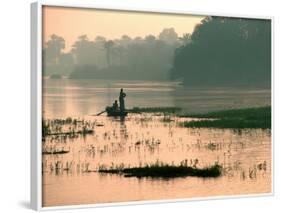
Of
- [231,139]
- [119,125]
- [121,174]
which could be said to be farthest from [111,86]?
[231,139]

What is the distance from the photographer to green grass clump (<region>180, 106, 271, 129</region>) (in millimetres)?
9570

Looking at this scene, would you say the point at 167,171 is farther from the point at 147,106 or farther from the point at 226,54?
the point at 226,54

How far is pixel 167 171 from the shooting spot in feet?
30.5

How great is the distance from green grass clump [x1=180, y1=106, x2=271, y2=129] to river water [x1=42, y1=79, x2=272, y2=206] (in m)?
0.07

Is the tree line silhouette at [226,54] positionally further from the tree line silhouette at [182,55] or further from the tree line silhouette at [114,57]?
the tree line silhouette at [114,57]

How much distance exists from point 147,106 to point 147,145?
0.45m

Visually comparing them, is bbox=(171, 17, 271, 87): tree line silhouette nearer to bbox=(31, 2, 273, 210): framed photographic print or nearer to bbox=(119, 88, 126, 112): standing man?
bbox=(31, 2, 273, 210): framed photographic print

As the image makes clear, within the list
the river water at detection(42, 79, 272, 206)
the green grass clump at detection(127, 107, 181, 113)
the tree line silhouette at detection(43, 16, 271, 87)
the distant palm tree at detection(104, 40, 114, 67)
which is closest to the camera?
the river water at detection(42, 79, 272, 206)

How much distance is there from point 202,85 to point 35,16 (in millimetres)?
2246

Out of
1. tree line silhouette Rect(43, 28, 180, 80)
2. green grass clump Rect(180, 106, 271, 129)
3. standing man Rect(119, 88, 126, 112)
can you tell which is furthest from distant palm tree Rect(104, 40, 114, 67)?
green grass clump Rect(180, 106, 271, 129)

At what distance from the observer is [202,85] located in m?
9.62

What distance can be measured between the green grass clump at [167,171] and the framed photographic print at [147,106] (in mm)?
12

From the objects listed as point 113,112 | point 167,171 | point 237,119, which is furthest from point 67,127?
point 237,119

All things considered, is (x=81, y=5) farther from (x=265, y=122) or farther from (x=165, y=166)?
(x=265, y=122)
